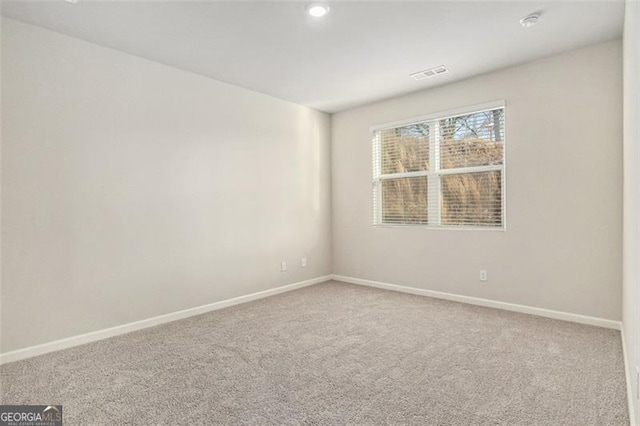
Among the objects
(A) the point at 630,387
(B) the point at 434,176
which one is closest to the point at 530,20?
(B) the point at 434,176

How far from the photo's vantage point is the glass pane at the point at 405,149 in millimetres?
4562

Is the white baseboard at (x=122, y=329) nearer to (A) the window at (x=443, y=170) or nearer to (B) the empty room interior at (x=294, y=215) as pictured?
(B) the empty room interior at (x=294, y=215)

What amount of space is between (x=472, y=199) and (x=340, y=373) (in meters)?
2.69

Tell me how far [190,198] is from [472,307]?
331 cm

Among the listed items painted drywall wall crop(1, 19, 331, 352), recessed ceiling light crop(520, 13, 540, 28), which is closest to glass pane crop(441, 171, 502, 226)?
recessed ceiling light crop(520, 13, 540, 28)

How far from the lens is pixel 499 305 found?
3.87 meters

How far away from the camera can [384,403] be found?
6.64ft

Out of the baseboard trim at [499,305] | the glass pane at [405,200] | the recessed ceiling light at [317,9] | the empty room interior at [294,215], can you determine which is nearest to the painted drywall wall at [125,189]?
the empty room interior at [294,215]

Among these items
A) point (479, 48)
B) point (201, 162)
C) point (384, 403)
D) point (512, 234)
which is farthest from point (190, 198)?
point (512, 234)

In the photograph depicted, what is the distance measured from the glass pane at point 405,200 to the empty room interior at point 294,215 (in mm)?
32

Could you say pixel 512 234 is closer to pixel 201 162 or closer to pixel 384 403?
pixel 384 403

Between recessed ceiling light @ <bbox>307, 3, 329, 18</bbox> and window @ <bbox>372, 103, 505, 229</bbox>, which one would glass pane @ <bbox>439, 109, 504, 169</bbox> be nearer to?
window @ <bbox>372, 103, 505, 229</bbox>

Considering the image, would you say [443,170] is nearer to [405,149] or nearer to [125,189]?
[405,149]

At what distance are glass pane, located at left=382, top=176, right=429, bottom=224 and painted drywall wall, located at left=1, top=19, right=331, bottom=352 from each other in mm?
1406
